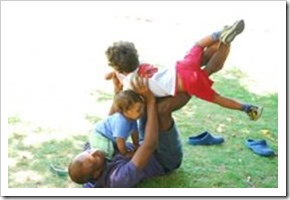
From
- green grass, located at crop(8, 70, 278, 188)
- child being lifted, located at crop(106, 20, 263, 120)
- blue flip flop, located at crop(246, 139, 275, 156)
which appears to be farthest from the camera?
blue flip flop, located at crop(246, 139, 275, 156)

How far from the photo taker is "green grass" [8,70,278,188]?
283cm

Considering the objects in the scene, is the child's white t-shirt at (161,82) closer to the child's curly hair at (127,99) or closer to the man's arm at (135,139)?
the child's curly hair at (127,99)

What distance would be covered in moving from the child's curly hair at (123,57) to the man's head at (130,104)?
141 mm

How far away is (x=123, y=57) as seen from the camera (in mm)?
2686

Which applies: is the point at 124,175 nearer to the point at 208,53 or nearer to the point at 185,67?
the point at 185,67

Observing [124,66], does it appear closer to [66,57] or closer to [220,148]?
[220,148]

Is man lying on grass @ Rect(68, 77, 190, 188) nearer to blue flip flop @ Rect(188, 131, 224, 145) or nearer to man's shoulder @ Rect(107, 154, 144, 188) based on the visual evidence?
man's shoulder @ Rect(107, 154, 144, 188)

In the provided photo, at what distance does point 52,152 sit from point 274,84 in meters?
2.06

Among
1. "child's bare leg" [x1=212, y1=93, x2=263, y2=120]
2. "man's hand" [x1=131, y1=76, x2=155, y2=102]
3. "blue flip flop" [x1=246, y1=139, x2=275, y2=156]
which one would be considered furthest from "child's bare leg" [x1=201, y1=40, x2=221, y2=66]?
"blue flip flop" [x1=246, y1=139, x2=275, y2=156]

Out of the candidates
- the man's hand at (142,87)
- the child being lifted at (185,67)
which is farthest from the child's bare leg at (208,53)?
the man's hand at (142,87)

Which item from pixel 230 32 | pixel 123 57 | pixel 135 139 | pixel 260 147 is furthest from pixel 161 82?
pixel 260 147

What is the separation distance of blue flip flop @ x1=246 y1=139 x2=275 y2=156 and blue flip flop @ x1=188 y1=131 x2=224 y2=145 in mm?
173

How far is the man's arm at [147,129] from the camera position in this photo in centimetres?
265

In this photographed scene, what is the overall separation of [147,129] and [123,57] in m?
0.38
